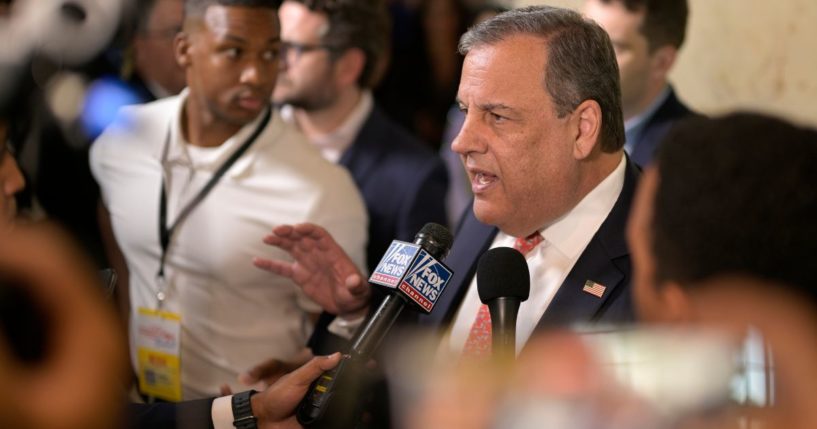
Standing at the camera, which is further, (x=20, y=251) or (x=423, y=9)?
(x=423, y=9)

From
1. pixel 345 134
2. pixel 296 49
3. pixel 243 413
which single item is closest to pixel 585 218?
pixel 243 413

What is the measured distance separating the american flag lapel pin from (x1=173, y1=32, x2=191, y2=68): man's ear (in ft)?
5.08

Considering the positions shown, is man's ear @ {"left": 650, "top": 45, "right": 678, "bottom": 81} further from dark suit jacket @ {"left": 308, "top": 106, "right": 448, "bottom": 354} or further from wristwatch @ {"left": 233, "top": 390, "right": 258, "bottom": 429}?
wristwatch @ {"left": 233, "top": 390, "right": 258, "bottom": 429}

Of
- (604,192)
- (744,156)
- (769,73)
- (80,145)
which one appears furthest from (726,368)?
(769,73)

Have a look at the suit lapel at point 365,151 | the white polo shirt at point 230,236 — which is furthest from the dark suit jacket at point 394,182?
→ the white polo shirt at point 230,236

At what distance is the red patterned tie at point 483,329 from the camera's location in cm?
232

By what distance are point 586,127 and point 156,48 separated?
197 centimetres

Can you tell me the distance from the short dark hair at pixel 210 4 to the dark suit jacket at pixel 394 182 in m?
0.83

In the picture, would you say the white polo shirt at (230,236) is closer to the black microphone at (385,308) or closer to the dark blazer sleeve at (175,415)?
the dark blazer sleeve at (175,415)

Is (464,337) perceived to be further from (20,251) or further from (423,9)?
(423,9)

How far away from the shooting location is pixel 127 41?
3689 millimetres

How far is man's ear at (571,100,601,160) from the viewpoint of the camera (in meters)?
2.34

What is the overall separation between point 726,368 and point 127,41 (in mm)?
2909

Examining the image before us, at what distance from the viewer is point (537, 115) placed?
2.33m
